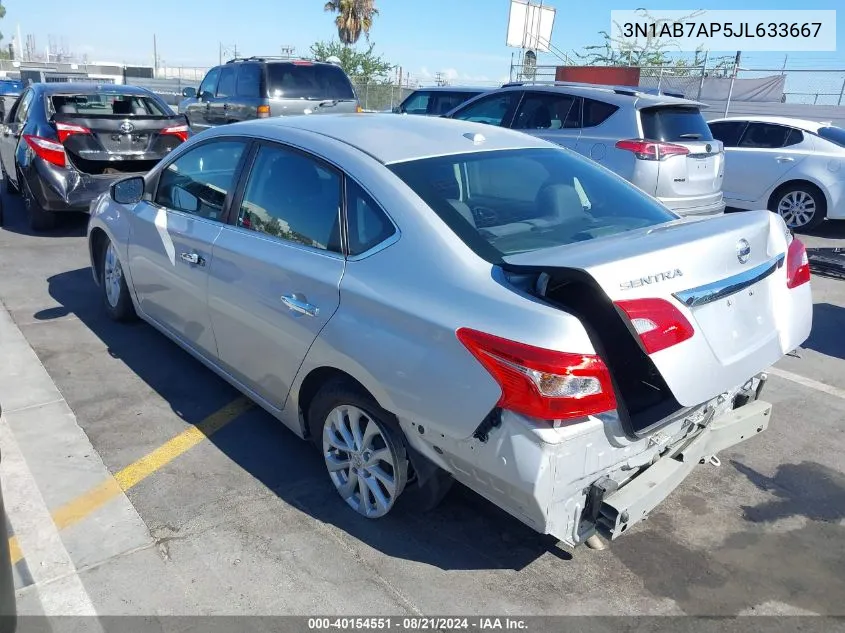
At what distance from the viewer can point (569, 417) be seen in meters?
2.30

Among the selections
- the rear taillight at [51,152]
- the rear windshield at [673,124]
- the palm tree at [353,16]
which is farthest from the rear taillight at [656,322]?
the palm tree at [353,16]

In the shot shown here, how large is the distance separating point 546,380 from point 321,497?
1536 millimetres

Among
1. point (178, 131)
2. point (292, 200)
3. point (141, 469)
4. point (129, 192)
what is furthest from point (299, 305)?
point (178, 131)

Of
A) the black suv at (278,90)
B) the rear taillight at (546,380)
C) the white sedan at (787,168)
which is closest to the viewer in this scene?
the rear taillight at (546,380)

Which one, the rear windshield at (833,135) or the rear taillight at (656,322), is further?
the rear windshield at (833,135)

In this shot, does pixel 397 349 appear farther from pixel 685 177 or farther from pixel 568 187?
pixel 685 177

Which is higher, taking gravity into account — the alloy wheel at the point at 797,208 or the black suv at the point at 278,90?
the black suv at the point at 278,90

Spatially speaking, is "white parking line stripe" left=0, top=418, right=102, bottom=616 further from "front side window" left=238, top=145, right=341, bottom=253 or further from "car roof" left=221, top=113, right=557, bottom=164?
"car roof" left=221, top=113, right=557, bottom=164

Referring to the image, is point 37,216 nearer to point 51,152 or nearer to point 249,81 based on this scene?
point 51,152

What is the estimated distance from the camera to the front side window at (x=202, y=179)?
12.6 feet

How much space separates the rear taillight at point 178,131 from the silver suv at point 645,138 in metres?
4.29

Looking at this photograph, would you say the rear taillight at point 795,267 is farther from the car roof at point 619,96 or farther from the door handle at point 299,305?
the car roof at point 619,96

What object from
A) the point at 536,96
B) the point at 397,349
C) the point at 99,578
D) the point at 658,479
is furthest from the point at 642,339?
the point at 536,96

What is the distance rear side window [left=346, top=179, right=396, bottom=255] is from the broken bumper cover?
1372 millimetres
